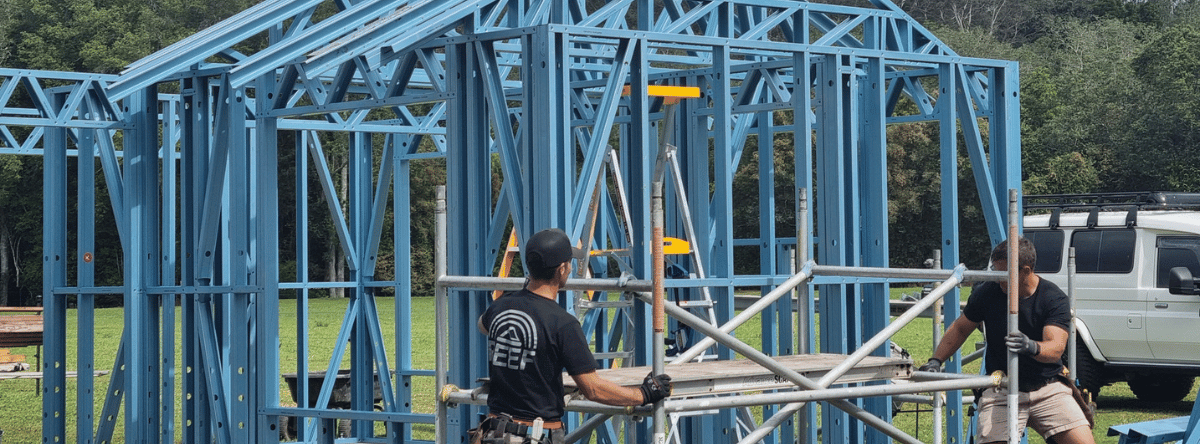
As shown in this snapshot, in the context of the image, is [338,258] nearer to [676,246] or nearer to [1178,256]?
[1178,256]

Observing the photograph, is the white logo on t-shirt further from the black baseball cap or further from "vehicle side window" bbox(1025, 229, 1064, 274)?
"vehicle side window" bbox(1025, 229, 1064, 274)

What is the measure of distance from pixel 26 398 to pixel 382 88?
460 inches

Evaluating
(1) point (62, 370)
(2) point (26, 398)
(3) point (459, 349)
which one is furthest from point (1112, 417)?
(2) point (26, 398)

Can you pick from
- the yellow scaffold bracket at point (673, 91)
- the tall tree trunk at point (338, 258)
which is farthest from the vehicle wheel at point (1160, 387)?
the tall tree trunk at point (338, 258)

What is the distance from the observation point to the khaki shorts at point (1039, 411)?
8328mm

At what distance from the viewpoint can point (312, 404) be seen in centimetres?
1560

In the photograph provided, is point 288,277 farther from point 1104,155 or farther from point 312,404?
point 312,404

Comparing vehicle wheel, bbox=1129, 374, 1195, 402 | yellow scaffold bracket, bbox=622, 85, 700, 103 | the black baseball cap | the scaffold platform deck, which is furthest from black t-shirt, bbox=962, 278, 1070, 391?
vehicle wheel, bbox=1129, 374, 1195, 402

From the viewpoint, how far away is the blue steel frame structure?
9.07 meters

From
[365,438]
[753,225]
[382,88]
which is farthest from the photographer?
[753,225]

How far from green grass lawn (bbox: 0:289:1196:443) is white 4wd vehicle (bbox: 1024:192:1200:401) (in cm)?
48

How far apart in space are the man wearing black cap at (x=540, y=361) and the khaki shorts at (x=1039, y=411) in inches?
114

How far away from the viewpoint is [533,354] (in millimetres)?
6145

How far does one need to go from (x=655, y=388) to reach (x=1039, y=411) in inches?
124
